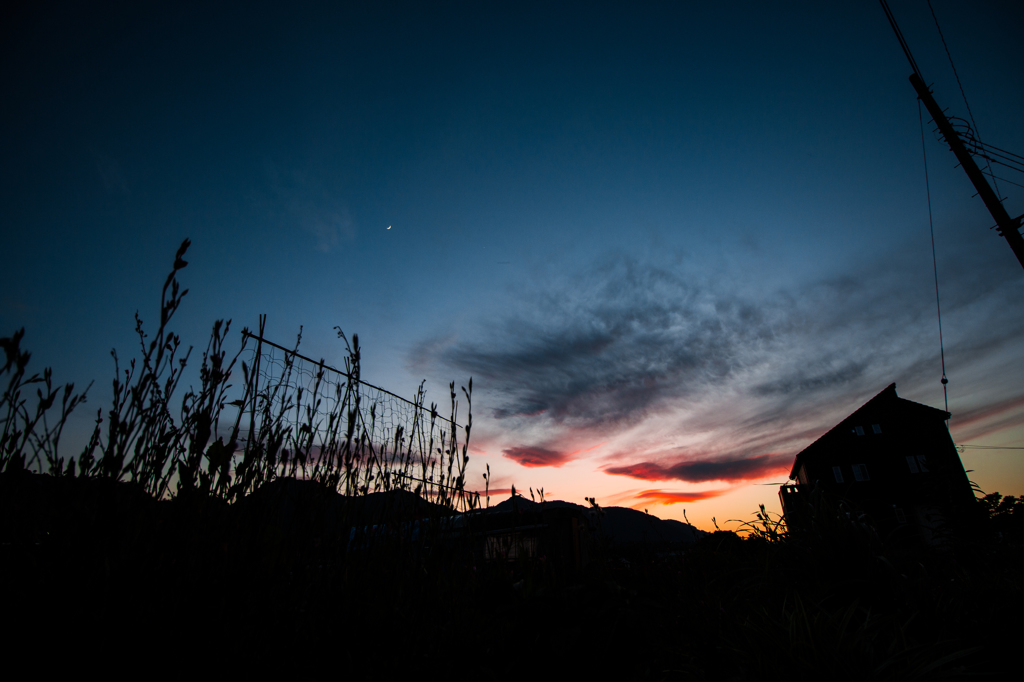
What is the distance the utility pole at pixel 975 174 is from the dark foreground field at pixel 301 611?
895 cm

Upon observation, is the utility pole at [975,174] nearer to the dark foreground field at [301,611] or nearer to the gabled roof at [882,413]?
the dark foreground field at [301,611]

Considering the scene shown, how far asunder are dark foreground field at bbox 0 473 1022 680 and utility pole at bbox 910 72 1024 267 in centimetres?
895


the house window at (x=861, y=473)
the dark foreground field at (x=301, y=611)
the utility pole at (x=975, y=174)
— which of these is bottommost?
the dark foreground field at (x=301, y=611)

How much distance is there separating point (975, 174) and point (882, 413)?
2880 cm

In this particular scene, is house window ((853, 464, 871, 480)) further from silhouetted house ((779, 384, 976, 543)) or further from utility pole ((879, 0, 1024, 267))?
utility pole ((879, 0, 1024, 267))

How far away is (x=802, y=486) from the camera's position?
4.22 m

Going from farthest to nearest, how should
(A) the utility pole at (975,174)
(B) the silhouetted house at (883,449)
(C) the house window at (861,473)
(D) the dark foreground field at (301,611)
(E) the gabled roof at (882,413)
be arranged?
1. (C) the house window at (861,473)
2. (E) the gabled roof at (882,413)
3. (B) the silhouetted house at (883,449)
4. (A) the utility pole at (975,174)
5. (D) the dark foreground field at (301,611)

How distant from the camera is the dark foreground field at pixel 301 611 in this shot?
1066mm

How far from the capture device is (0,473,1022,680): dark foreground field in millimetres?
1066

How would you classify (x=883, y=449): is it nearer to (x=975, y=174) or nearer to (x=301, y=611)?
(x=975, y=174)

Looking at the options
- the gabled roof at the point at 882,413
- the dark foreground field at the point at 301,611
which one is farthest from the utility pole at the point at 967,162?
the gabled roof at the point at 882,413

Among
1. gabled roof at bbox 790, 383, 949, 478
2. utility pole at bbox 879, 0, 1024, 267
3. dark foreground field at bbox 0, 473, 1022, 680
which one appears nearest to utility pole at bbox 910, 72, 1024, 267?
utility pole at bbox 879, 0, 1024, 267

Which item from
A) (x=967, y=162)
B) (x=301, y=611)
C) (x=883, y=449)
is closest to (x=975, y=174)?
(x=967, y=162)

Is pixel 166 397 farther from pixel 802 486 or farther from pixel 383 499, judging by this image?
pixel 802 486
